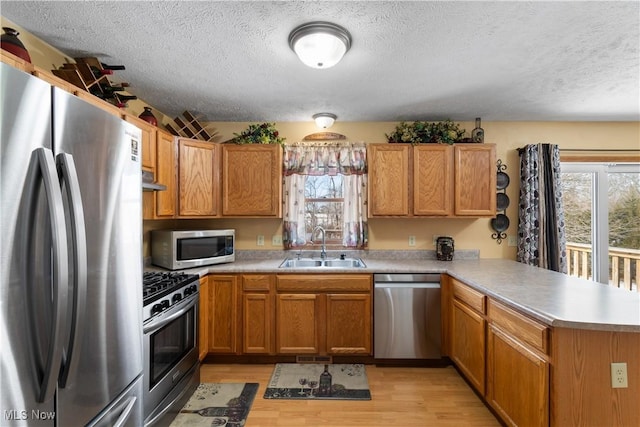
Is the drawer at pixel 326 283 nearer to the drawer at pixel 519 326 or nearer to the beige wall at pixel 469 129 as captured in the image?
the beige wall at pixel 469 129

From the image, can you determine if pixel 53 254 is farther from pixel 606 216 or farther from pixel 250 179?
pixel 606 216

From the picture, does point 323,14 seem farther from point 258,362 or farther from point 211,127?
point 258,362

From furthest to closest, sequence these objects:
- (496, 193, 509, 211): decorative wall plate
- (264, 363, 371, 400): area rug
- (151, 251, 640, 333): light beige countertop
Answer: (496, 193, 509, 211): decorative wall plate, (264, 363, 371, 400): area rug, (151, 251, 640, 333): light beige countertop

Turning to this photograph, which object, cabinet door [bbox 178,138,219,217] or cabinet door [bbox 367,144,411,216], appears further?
cabinet door [bbox 367,144,411,216]

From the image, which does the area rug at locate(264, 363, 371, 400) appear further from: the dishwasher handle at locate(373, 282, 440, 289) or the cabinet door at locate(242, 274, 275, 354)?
the dishwasher handle at locate(373, 282, 440, 289)

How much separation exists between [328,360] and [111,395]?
1974 mm

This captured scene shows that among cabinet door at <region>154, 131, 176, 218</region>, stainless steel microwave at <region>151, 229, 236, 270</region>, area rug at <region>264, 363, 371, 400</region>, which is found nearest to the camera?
area rug at <region>264, 363, 371, 400</region>

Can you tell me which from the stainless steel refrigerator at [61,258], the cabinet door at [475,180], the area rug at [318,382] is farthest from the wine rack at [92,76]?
the cabinet door at [475,180]

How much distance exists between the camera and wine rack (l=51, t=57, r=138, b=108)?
183 centimetres

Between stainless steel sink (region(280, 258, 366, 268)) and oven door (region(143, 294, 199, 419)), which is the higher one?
stainless steel sink (region(280, 258, 366, 268))

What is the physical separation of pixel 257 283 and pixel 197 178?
1.20m

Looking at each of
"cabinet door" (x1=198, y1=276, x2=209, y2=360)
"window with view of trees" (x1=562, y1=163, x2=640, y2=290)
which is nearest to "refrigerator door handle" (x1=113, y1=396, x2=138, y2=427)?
"cabinet door" (x1=198, y1=276, x2=209, y2=360)

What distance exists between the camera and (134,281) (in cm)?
134

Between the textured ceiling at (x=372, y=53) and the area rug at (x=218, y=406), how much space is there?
97.6 inches
